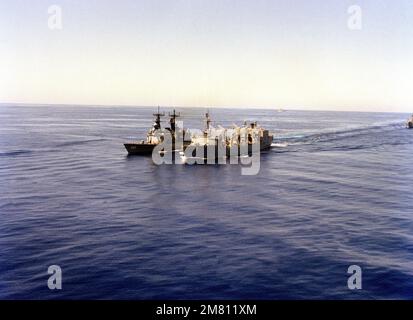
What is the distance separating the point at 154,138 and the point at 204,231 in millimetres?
62854

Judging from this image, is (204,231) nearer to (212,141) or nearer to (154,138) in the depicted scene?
(212,141)

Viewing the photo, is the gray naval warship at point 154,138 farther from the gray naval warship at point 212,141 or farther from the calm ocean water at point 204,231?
the calm ocean water at point 204,231

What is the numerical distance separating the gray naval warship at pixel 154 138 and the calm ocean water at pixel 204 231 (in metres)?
15.9

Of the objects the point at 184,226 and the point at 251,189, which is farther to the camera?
the point at 251,189

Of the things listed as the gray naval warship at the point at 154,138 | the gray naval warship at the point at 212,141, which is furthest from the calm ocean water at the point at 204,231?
the gray naval warship at the point at 154,138

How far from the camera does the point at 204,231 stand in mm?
37594

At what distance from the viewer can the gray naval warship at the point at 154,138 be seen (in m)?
90.0

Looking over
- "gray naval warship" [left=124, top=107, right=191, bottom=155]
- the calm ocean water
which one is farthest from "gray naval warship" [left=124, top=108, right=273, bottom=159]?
the calm ocean water

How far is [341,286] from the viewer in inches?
1049

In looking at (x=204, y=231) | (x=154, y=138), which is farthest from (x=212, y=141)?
(x=204, y=231)

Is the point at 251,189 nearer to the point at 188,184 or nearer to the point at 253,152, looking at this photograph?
the point at 188,184

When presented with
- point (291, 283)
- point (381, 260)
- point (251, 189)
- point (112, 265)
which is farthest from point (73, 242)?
point (251, 189)
